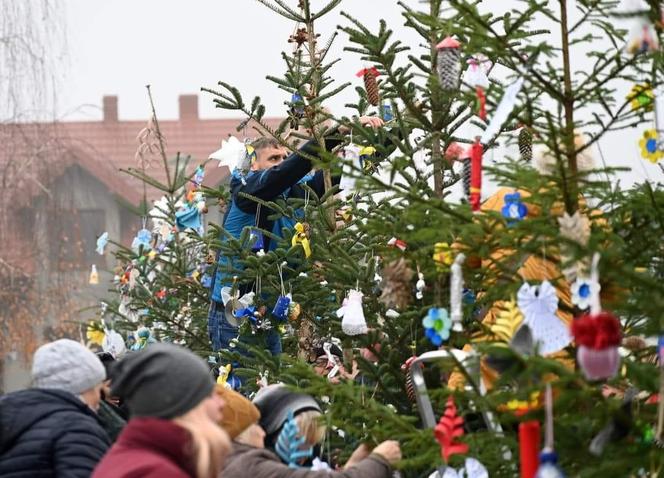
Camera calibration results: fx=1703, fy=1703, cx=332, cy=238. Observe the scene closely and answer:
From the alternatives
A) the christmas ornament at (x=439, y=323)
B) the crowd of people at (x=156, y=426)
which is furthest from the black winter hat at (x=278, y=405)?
the christmas ornament at (x=439, y=323)

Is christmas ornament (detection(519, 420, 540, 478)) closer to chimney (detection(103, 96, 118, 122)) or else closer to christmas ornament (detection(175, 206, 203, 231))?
christmas ornament (detection(175, 206, 203, 231))

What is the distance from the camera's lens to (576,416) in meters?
5.14

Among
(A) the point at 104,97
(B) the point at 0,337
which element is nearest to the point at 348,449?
(B) the point at 0,337

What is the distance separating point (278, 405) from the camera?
6.30m

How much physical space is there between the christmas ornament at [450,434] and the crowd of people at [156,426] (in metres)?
0.38

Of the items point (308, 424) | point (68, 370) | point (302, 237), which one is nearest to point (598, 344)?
point (308, 424)

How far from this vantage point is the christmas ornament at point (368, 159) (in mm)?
8367

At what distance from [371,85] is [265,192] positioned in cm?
113

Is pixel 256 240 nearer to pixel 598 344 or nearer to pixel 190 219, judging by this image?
pixel 190 219

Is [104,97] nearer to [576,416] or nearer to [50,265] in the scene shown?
[50,265]

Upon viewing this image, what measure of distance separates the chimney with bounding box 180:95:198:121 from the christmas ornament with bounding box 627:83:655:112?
158ft

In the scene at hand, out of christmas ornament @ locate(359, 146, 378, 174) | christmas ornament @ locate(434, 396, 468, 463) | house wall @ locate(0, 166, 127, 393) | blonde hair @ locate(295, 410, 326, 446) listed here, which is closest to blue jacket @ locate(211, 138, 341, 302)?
christmas ornament @ locate(359, 146, 378, 174)

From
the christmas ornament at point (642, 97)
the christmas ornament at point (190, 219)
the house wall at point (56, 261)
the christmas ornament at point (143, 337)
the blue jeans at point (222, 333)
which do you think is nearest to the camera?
the christmas ornament at point (642, 97)

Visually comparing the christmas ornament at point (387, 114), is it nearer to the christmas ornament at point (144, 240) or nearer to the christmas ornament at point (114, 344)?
the christmas ornament at point (114, 344)
